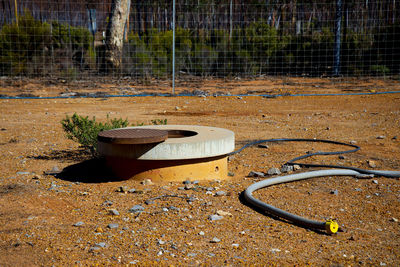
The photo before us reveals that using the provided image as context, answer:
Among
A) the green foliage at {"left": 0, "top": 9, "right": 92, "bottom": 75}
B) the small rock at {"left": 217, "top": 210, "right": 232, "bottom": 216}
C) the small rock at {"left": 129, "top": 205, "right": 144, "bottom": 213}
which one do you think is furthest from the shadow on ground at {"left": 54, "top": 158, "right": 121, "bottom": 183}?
the green foliage at {"left": 0, "top": 9, "right": 92, "bottom": 75}

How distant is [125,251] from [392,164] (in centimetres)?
345

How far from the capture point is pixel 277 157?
5402mm

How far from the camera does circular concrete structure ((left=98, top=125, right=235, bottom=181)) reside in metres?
4.06

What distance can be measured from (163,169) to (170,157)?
18cm

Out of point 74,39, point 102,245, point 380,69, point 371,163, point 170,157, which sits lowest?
point 102,245

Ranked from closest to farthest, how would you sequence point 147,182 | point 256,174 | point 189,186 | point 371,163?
point 189,186
point 147,182
point 256,174
point 371,163

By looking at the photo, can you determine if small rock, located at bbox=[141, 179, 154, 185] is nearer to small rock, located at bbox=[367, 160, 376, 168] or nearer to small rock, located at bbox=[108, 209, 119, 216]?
small rock, located at bbox=[108, 209, 119, 216]

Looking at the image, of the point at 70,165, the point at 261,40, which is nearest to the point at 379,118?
the point at 70,165

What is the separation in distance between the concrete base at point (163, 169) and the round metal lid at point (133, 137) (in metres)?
0.23

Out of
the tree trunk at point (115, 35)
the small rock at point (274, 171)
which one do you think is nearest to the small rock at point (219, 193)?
the small rock at point (274, 171)

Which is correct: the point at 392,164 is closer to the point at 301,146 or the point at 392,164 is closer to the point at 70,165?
the point at 301,146

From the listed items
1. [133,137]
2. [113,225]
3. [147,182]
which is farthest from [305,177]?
[113,225]

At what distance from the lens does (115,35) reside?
1524 centimetres

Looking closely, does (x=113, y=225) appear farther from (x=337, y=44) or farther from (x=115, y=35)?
(x=337, y=44)
